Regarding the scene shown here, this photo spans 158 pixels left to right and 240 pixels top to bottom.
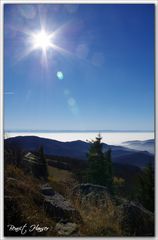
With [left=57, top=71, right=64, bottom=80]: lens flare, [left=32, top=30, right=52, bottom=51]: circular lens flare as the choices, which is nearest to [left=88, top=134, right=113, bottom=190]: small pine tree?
[left=57, top=71, right=64, bottom=80]: lens flare

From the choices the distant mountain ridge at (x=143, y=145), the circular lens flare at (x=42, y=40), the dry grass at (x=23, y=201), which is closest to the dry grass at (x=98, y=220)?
the dry grass at (x=23, y=201)

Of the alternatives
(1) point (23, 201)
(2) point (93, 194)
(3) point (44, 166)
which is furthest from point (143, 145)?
(1) point (23, 201)

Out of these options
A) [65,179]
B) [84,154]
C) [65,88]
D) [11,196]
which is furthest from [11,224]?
[65,88]

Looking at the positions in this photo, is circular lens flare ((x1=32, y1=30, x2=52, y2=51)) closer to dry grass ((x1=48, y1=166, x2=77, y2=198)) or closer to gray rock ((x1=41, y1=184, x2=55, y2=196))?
dry grass ((x1=48, y1=166, x2=77, y2=198))

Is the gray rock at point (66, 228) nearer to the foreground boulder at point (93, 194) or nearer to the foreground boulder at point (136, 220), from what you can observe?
the foreground boulder at point (93, 194)

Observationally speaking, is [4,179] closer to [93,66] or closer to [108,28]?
[93,66]

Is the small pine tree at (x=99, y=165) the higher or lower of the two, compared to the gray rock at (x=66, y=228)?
higher
